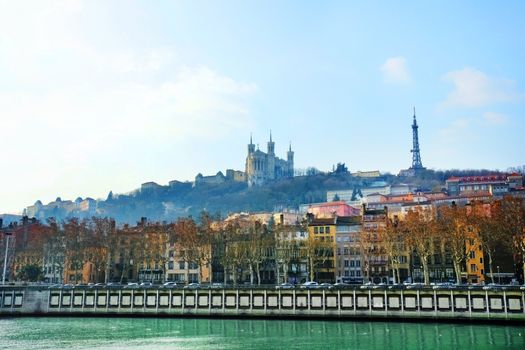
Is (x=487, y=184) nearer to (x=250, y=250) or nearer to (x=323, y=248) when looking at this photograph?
(x=323, y=248)

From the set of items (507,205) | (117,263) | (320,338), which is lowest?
(320,338)

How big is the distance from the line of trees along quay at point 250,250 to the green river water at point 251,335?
26.7 metres

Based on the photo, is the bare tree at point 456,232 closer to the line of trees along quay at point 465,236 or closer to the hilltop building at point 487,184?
the line of trees along quay at point 465,236

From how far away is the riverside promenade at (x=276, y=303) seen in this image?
5409 centimetres

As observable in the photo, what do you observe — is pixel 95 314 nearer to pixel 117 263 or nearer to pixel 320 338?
pixel 320 338

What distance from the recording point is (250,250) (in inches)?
3374

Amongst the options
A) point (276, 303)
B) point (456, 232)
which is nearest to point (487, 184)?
point (456, 232)

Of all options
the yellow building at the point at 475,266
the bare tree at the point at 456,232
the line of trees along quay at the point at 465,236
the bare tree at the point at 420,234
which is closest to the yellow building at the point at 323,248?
the line of trees along quay at the point at 465,236

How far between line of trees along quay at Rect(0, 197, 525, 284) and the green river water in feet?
87.6

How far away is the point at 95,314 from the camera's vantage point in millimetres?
65500

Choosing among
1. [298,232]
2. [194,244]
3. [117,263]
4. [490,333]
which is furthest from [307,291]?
[117,263]

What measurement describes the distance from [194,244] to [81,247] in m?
19.1

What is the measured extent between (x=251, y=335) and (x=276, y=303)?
13657 millimetres

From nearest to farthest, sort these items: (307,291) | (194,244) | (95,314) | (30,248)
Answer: (307,291) < (95,314) < (194,244) < (30,248)
